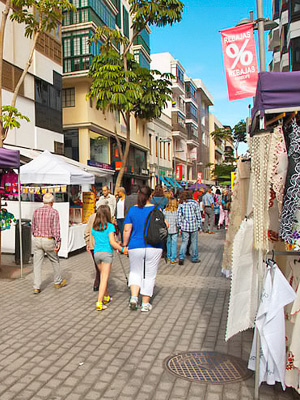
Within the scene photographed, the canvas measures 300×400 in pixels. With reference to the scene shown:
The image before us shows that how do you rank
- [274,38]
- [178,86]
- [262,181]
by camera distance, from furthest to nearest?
[178,86]
[274,38]
[262,181]

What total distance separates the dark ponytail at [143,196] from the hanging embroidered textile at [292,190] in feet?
8.69

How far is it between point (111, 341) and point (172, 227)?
5.14m

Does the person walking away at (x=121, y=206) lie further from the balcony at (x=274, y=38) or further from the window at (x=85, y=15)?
the balcony at (x=274, y=38)

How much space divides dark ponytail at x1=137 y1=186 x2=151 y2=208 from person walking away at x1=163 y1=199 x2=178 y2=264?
157 inches

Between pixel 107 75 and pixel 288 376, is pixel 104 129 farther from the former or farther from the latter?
pixel 288 376

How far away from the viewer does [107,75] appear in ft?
51.0

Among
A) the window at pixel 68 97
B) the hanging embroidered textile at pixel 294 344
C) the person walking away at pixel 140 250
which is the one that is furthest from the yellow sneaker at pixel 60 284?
the window at pixel 68 97

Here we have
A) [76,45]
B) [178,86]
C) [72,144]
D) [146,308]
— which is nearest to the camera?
[146,308]

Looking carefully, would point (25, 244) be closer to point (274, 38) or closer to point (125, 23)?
point (125, 23)

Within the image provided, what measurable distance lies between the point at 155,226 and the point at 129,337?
1.54 meters

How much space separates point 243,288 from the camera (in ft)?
11.7

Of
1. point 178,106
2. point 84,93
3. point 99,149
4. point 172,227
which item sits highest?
point 178,106

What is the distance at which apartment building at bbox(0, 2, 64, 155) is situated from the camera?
654 inches

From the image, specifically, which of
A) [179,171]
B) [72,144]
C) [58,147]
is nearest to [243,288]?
[58,147]
